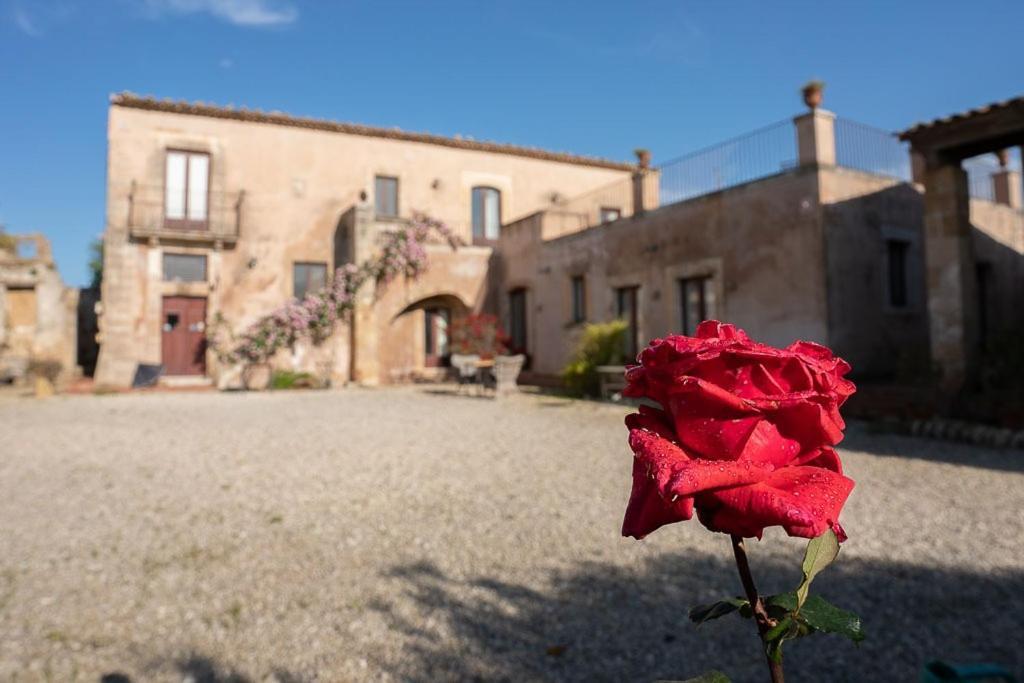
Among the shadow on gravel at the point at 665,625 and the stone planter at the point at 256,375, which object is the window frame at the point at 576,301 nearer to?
the stone planter at the point at 256,375

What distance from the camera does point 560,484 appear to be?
5.09 metres

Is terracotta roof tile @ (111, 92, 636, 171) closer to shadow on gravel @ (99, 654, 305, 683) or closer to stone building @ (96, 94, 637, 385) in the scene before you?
stone building @ (96, 94, 637, 385)

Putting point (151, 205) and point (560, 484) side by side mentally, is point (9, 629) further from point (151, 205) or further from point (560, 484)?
point (151, 205)

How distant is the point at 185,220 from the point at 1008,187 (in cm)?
1855

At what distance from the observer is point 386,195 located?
17422mm

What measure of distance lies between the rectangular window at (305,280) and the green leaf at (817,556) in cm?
1669

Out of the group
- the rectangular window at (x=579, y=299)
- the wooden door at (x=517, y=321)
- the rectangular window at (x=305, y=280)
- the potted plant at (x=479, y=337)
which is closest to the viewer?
the rectangular window at (x=579, y=299)

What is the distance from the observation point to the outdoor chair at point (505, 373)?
1198cm

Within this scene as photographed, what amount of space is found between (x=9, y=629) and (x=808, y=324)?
895 cm

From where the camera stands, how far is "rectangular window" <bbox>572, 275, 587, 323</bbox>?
1353 centimetres

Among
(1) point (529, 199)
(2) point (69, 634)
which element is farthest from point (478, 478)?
(1) point (529, 199)

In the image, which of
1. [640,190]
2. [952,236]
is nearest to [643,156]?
[640,190]

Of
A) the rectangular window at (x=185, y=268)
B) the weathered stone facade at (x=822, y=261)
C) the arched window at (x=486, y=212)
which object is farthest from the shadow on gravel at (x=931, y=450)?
the rectangular window at (x=185, y=268)

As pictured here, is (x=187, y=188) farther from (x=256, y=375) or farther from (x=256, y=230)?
(x=256, y=375)
